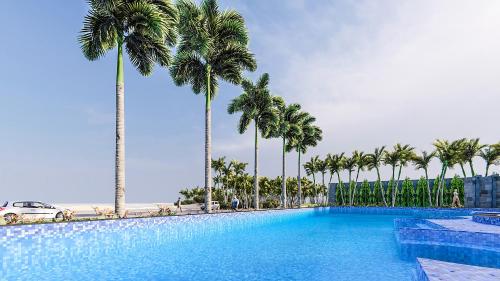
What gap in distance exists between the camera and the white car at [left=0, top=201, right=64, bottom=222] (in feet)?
65.4

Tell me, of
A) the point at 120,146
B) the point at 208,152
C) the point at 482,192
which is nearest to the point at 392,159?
the point at 482,192

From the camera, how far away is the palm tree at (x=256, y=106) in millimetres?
36156

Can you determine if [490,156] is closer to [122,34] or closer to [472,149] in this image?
[472,149]

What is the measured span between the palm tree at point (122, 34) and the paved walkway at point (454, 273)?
14667 mm

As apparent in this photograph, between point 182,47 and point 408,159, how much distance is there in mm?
39253

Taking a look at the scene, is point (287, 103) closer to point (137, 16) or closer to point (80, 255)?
point (137, 16)

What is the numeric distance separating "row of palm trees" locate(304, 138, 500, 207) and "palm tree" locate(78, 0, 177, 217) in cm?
4087

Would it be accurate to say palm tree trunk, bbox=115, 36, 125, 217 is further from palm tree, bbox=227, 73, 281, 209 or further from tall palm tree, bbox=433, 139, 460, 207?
tall palm tree, bbox=433, 139, 460, 207

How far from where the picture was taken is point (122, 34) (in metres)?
19.7

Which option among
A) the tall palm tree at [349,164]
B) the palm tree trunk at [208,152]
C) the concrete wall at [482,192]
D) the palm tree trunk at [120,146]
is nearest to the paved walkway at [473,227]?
the palm tree trunk at [208,152]

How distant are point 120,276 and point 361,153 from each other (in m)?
54.8

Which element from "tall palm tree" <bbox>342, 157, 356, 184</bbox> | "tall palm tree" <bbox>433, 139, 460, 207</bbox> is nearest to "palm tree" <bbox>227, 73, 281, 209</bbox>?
"tall palm tree" <bbox>433, 139, 460, 207</bbox>

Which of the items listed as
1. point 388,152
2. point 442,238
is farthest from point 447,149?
point 442,238

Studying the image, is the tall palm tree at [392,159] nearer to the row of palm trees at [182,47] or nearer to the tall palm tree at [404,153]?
the tall palm tree at [404,153]
